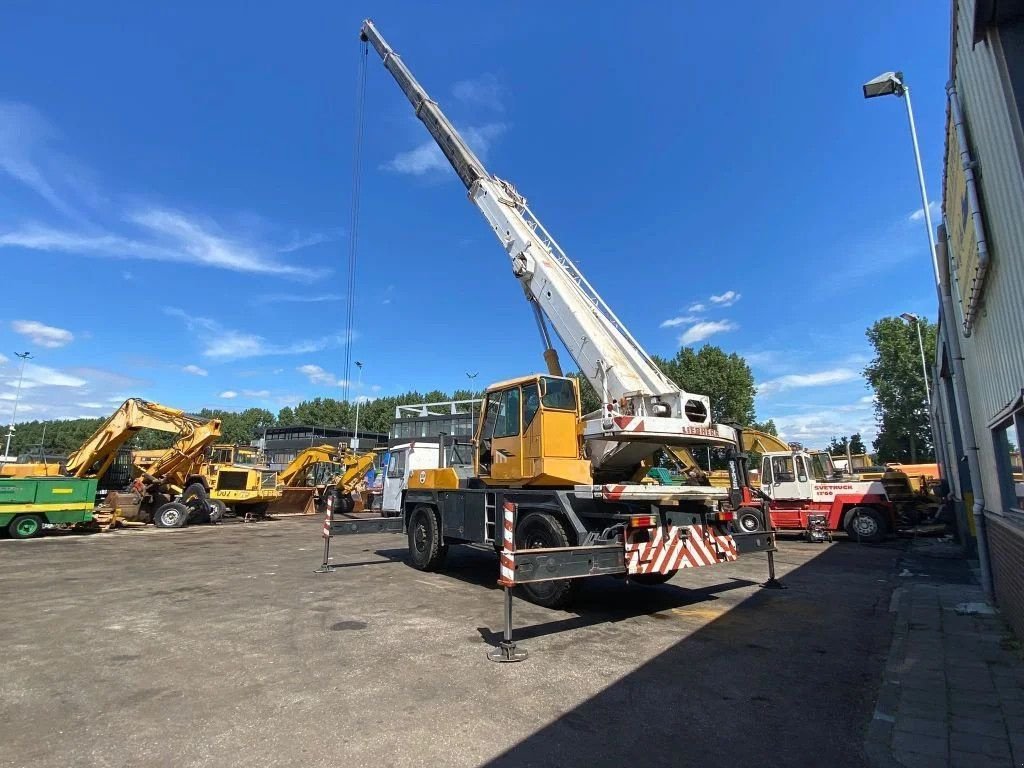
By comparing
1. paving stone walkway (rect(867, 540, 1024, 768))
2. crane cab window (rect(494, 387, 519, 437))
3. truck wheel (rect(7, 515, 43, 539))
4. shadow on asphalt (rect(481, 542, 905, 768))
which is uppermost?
crane cab window (rect(494, 387, 519, 437))

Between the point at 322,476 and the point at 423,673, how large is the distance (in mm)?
24938

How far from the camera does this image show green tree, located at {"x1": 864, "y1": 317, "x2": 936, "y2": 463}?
55.6 meters

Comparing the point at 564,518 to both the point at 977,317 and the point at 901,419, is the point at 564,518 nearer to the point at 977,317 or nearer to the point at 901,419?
the point at 977,317

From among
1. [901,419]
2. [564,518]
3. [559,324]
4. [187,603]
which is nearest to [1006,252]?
[564,518]

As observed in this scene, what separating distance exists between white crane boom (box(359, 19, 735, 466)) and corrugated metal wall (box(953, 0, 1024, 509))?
3156 millimetres

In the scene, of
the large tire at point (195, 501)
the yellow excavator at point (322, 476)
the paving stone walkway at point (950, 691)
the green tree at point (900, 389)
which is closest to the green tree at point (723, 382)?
the green tree at point (900, 389)

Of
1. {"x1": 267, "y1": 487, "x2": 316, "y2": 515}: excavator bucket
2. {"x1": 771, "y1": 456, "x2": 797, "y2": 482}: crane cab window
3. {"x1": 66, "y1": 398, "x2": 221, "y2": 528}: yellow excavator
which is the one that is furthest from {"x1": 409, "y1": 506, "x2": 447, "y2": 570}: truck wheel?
{"x1": 267, "y1": 487, "x2": 316, "y2": 515}: excavator bucket

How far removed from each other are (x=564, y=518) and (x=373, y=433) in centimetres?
7286

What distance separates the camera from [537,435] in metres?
7.63

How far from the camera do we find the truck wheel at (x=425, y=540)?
980 centimetres

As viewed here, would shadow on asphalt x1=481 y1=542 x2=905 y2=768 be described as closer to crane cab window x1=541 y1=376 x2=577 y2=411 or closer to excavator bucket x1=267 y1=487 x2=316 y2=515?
crane cab window x1=541 y1=376 x2=577 y2=411

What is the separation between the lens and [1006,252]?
4.65 m

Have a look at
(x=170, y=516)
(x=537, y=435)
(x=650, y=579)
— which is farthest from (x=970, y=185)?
(x=170, y=516)

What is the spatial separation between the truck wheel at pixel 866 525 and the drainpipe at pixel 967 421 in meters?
7.43
